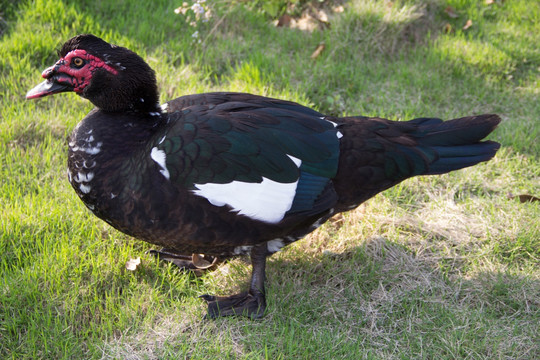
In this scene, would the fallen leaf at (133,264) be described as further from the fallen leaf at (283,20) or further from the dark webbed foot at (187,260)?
the fallen leaf at (283,20)

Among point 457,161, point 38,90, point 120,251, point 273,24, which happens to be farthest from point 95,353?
point 273,24

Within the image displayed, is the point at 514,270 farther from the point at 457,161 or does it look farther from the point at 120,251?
the point at 120,251

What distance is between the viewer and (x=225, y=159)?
2.49 meters

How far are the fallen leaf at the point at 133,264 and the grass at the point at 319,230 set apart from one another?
0.13 feet

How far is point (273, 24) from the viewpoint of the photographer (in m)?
4.98

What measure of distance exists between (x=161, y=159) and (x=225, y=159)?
0.28 metres

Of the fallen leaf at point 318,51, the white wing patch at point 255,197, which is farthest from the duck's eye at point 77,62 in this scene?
the fallen leaf at point 318,51

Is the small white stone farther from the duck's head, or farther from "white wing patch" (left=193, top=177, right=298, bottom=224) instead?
the duck's head

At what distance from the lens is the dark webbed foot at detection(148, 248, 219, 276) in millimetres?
2986

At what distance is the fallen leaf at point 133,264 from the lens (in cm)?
287

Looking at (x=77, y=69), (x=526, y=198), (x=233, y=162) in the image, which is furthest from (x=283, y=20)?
(x=233, y=162)

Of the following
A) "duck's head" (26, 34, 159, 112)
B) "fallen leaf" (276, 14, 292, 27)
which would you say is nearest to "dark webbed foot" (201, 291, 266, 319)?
"duck's head" (26, 34, 159, 112)

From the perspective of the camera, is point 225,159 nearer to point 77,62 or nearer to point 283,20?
point 77,62

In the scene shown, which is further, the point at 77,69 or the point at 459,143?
the point at 459,143
